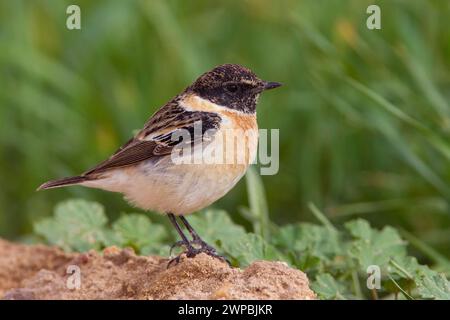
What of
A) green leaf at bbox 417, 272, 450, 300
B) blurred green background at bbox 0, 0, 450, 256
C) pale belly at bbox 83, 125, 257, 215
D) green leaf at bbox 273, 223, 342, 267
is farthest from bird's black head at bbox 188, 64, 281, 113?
green leaf at bbox 417, 272, 450, 300

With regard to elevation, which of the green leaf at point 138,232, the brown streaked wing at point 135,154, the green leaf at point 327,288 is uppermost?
the brown streaked wing at point 135,154

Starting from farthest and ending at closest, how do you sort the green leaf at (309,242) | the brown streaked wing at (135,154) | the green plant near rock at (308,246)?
the brown streaked wing at (135,154) < the green leaf at (309,242) < the green plant near rock at (308,246)

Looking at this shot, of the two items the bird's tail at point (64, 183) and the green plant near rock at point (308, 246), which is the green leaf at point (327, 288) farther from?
the bird's tail at point (64, 183)

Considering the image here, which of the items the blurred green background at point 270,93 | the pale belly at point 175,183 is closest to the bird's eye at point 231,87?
the pale belly at point 175,183

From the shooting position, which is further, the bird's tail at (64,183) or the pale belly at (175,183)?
the bird's tail at (64,183)

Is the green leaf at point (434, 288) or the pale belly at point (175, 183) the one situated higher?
the pale belly at point (175, 183)

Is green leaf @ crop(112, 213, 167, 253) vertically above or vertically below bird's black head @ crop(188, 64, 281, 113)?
below

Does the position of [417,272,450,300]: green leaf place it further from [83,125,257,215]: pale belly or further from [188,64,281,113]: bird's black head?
[188,64,281,113]: bird's black head
